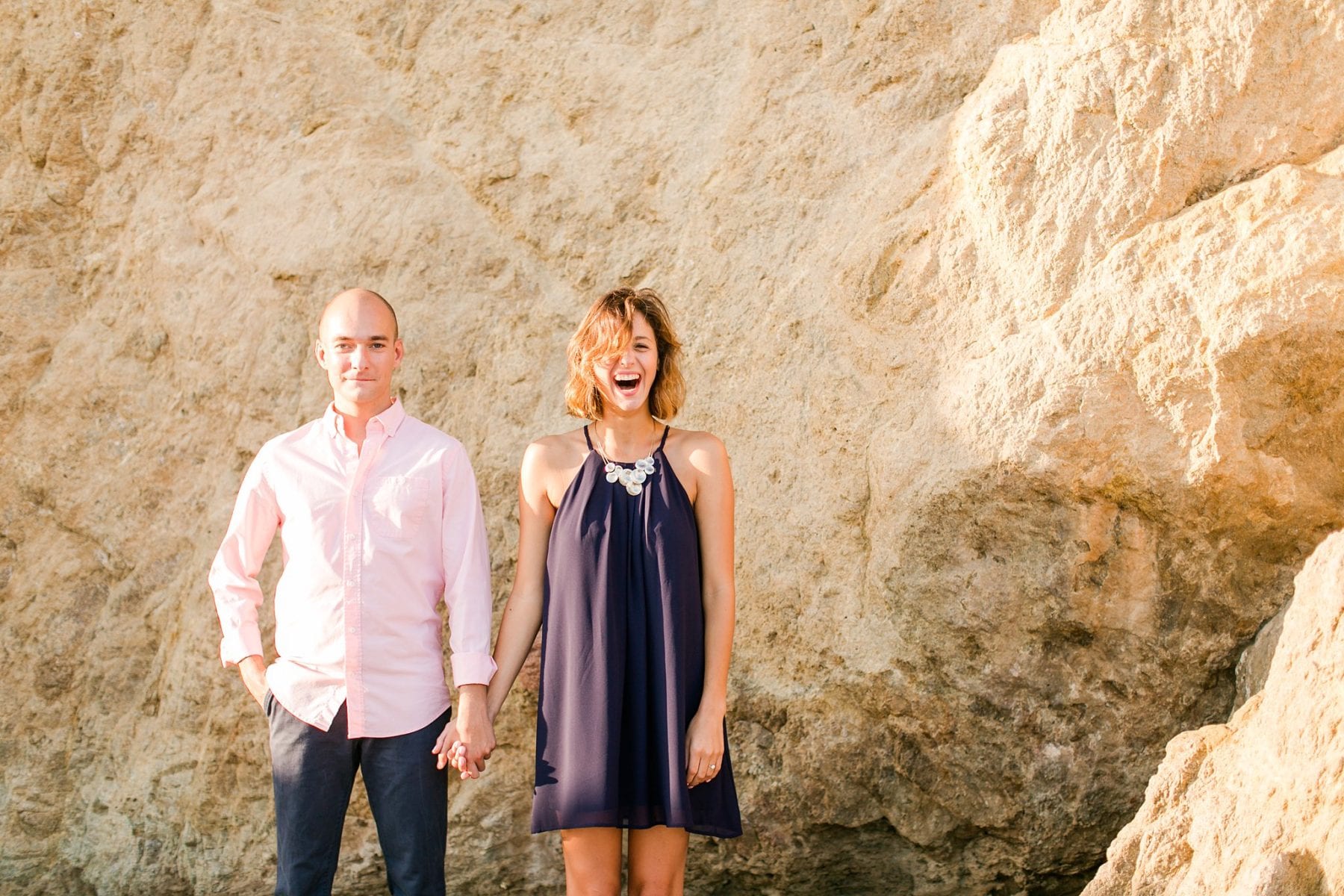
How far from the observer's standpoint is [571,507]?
2977 millimetres

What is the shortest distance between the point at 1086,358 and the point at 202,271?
2704 millimetres

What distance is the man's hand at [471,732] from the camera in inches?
112

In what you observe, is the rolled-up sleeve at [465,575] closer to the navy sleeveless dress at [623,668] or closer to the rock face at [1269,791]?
the navy sleeveless dress at [623,668]

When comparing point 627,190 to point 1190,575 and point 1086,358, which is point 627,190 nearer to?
point 1086,358

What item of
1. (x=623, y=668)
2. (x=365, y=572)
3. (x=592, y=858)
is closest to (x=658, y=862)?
(x=592, y=858)

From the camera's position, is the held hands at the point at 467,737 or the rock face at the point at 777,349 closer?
the held hands at the point at 467,737

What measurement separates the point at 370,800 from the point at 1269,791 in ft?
6.24

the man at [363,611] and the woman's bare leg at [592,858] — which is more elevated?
the man at [363,611]

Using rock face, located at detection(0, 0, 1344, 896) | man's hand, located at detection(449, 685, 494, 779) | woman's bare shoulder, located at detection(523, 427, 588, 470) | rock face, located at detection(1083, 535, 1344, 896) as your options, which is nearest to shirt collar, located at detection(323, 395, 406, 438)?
woman's bare shoulder, located at detection(523, 427, 588, 470)

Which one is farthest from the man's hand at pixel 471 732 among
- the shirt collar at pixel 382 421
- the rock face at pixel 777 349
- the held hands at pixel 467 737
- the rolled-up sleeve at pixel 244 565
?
the rock face at pixel 777 349

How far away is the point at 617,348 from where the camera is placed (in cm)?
296

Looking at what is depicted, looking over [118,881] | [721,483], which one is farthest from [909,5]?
[118,881]

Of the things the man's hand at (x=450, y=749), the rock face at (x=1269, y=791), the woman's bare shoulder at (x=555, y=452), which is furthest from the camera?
the woman's bare shoulder at (x=555, y=452)

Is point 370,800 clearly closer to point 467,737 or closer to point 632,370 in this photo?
point 467,737
